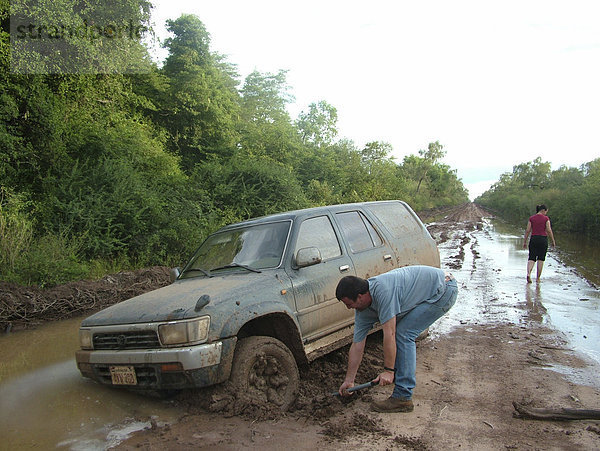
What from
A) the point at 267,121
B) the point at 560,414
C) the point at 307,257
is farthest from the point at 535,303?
the point at 267,121

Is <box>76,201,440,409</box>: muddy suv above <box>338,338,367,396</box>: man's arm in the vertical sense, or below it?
above

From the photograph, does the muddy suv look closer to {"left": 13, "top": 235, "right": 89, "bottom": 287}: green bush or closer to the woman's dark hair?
the woman's dark hair

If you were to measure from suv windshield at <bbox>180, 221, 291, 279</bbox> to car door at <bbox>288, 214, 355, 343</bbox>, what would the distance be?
23cm

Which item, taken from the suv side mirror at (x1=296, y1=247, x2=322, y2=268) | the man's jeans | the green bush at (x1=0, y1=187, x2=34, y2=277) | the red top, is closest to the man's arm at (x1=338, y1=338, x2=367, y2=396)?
the man's jeans

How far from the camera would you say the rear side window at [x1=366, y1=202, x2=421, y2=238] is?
6227 mm

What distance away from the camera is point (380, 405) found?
3.96 m

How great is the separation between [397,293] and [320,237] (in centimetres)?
149

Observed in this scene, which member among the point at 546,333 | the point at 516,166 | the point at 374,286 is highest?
the point at 516,166

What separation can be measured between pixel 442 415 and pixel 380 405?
0.55 m

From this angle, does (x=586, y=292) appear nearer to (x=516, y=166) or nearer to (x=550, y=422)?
(x=550, y=422)

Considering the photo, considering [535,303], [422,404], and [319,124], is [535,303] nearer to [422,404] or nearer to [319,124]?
[422,404]

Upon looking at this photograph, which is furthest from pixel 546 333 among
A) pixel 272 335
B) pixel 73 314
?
pixel 73 314

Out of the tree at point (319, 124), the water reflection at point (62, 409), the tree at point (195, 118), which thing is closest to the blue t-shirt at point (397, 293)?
the water reflection at point (62, 409)

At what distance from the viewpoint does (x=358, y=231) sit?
18.8 feet
